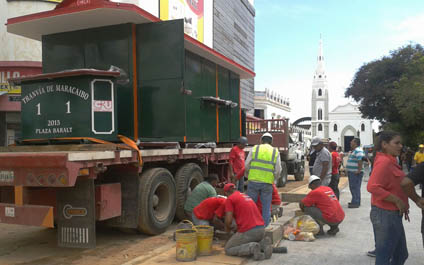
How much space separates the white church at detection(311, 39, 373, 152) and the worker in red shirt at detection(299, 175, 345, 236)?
8617 centimetres

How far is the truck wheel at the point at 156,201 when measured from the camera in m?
6.40

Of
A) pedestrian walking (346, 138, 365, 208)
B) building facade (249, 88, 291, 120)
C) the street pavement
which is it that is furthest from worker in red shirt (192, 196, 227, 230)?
building facade (249, 88, 291, 120)

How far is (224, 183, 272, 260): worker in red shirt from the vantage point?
5215mm

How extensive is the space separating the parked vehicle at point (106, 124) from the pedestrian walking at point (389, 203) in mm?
3430

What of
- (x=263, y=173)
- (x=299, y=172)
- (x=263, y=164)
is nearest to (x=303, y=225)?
(x=263, y=173)

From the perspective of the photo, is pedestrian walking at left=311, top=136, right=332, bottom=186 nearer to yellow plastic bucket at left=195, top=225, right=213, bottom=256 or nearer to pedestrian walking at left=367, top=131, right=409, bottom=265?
yellow plastic bucket at left=195, top=225, right=213, bottom=256

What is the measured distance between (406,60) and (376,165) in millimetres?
33037

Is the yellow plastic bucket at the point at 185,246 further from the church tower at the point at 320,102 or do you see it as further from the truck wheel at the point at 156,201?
the church tower at the point at 320,102

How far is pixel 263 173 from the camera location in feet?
20.4

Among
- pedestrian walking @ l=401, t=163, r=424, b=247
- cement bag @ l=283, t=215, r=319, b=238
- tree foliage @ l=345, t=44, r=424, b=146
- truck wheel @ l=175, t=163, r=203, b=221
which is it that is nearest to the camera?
pedestrian walking @ l=401, t=163, r=424, b=247

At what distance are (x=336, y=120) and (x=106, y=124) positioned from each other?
307 ft

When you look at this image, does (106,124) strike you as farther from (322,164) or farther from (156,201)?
(322,164)

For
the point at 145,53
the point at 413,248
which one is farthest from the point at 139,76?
the point at 413,248

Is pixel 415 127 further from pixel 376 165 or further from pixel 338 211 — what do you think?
pixel 376 165
